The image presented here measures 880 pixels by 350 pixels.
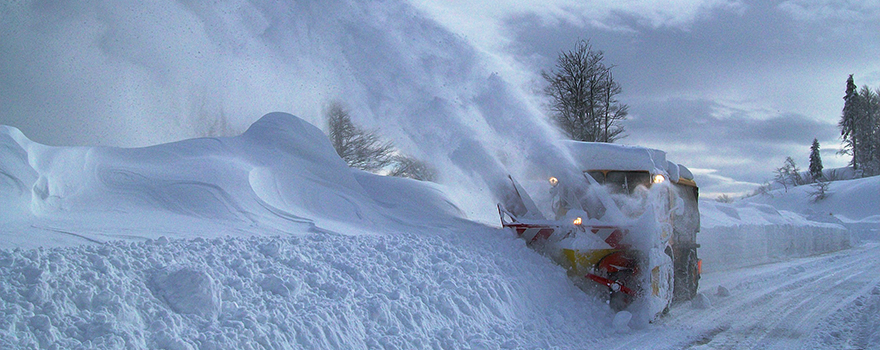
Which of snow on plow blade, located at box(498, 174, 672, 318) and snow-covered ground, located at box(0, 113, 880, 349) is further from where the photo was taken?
snow on plow blade, located at box(498, 174, 672, 318)

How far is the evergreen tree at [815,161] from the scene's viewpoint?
8097 cm

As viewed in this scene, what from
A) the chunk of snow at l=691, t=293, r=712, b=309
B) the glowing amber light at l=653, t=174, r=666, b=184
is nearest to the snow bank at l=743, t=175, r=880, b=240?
the chunk of snow at l=691, t=293, r=712, b=309

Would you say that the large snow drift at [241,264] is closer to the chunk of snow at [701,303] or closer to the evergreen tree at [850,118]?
the chunk of snow at [701,303]

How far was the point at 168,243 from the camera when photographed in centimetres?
548

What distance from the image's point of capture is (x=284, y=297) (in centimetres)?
Answer: 528

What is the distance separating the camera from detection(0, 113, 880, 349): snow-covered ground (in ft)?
14.4

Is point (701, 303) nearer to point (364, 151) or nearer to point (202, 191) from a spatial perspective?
point (202, 191)

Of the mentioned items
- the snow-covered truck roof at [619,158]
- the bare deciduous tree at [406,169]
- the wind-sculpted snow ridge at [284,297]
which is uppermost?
the bare deciduous tree at [406,169]

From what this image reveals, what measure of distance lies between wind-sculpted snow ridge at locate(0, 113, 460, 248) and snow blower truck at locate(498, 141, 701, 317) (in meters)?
1.91

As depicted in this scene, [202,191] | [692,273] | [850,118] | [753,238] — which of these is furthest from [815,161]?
[202,191]

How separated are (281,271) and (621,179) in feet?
18.8

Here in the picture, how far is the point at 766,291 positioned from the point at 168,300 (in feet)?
36.3

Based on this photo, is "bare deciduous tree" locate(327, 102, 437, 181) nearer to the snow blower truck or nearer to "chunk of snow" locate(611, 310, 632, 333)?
the snow blower truck

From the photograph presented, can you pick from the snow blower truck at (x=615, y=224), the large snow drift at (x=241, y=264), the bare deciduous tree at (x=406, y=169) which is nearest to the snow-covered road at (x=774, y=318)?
the snow blower truck at (x=615, y=224)
